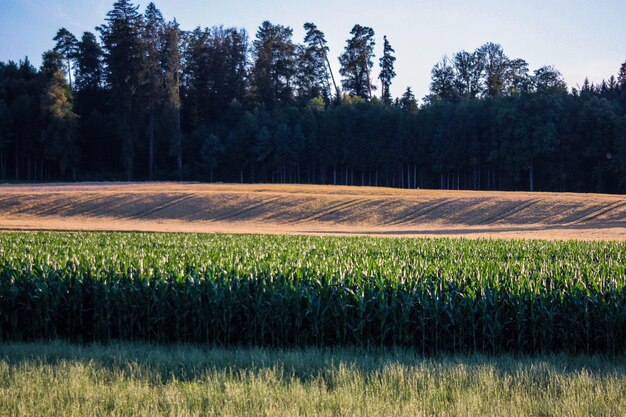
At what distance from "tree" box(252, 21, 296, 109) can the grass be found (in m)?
91.6

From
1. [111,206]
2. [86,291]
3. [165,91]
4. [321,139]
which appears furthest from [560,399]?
[165,91]

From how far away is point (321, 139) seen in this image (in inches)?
3332

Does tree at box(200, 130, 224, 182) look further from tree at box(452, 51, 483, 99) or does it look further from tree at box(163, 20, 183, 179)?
tree at box(452, 51, 483, 99)

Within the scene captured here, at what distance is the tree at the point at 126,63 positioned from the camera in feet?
276

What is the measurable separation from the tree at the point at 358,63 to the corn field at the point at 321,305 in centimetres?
9468

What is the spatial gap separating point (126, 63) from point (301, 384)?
8541 centimetres

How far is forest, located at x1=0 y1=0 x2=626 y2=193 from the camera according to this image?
72250 millimetres

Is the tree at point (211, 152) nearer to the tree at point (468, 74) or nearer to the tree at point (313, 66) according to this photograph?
the tree at point (313, 66)

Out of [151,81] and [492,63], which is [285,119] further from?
[492,63]

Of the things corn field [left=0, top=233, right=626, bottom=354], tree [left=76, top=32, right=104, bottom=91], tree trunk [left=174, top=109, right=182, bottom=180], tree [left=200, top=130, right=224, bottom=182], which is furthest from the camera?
tree [left=76, top=32, right=104, bottom=91]

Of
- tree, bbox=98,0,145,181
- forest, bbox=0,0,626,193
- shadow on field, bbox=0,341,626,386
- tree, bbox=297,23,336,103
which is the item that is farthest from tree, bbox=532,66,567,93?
shadow on field, bbox=0,341,626,386

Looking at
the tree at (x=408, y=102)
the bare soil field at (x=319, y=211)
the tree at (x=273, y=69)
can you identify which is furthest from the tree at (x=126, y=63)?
the tree at (x=408, y=102)

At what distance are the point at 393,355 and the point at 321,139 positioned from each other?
76.4 meters

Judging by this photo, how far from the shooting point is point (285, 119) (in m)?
88.6
